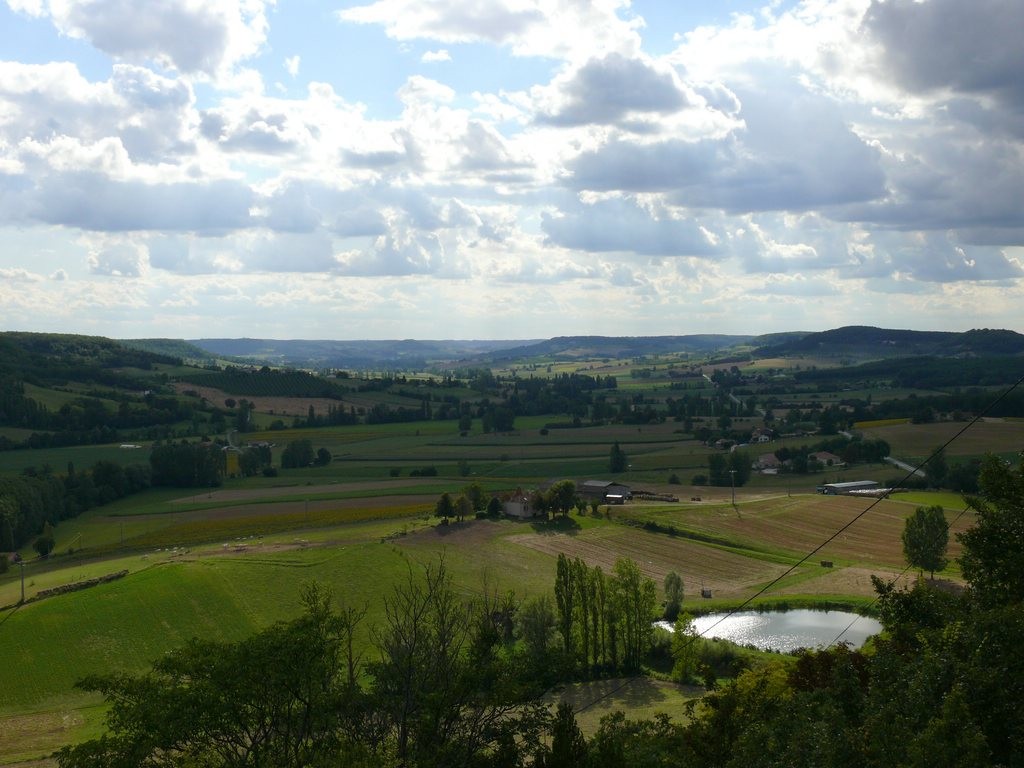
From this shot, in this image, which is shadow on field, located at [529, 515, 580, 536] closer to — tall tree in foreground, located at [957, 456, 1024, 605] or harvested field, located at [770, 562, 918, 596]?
harvested field, located at [770, 562, 918, 596]

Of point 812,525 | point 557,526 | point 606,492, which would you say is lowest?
point 557,526

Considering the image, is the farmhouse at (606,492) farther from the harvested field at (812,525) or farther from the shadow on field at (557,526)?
the shadow on field at (557,526)

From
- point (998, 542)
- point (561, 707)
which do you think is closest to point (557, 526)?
point (561, 707)

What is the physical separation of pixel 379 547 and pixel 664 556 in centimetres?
1887

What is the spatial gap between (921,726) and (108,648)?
37.1 meters

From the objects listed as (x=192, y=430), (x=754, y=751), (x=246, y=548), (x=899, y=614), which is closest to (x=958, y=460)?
(x=246, y=548)

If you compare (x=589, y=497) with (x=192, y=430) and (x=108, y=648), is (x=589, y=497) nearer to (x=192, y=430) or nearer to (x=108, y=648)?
(x=108, y=648)

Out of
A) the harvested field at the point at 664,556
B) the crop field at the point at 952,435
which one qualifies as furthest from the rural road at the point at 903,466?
the harvested field at the point at 664,556

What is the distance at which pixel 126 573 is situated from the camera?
167 feet

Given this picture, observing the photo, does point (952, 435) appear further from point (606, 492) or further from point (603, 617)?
point (603, 617)

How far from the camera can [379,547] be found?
190 feet

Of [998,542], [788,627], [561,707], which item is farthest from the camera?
[788,627]

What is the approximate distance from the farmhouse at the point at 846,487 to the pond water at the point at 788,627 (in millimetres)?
31621

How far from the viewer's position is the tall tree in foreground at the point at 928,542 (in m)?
52.2
